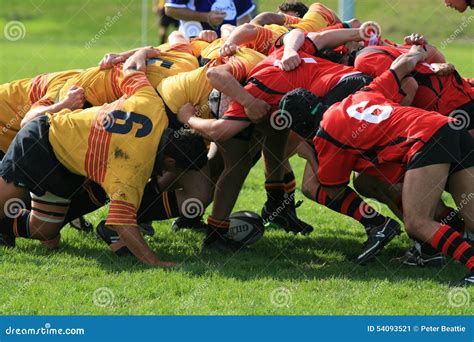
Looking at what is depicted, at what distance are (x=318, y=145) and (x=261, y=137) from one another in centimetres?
112

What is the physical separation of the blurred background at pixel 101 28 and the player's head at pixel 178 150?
40.1 ft

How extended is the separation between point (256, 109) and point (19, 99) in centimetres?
204

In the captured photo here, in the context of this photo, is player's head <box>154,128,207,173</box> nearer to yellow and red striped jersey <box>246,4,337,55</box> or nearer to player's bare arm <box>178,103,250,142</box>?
player's bare arm <box>178,103,250,142</box>

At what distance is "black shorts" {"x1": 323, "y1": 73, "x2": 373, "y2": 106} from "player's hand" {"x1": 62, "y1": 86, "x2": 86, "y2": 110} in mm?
1745

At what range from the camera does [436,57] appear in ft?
22.9

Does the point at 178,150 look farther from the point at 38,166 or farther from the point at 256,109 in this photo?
the point at 38,166

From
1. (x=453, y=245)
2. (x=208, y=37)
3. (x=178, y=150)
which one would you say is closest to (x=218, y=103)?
(x=178, y=150)

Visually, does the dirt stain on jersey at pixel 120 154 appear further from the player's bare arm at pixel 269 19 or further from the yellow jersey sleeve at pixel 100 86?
the player's bare arm at pixel 269 19

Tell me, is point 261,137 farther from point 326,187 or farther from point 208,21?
point 208,21

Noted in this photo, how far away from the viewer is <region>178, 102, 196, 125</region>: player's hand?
654 centimetres

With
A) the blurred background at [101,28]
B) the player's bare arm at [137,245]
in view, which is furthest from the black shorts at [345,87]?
the blurred background at [101,28]

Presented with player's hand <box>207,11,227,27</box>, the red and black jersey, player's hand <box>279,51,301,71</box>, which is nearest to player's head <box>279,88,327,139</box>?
the red and black jersey

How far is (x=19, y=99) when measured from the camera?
727 centimetres

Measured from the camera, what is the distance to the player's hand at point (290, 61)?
251 inches
